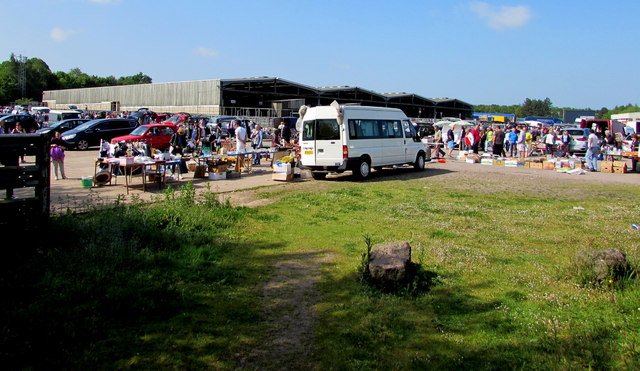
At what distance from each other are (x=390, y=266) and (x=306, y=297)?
40.5 inches

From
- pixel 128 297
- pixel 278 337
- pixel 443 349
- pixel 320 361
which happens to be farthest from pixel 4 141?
pixel 443 349

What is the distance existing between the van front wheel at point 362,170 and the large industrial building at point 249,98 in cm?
3050

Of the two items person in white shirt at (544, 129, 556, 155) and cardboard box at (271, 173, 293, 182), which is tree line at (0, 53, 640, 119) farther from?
cardboard box at (271, 173, 293, 182)

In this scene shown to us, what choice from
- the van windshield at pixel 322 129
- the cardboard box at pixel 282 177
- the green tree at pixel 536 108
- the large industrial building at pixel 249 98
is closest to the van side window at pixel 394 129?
the van windshield at pixel 322 129

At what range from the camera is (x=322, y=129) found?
1516 centimetres

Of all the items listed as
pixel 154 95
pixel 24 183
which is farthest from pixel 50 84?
pixel 24 183

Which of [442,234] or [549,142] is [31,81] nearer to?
[549,142]

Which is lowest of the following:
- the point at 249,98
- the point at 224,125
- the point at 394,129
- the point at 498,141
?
the point at 498,141

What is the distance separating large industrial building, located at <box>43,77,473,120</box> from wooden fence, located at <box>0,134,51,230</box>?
39.9 metres

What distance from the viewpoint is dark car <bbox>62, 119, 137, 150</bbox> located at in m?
24.2

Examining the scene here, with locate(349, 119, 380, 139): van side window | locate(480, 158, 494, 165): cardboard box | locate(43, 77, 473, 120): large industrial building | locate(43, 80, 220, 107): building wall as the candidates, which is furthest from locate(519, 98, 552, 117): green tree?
locate(349, 119, 380, 139): van side window

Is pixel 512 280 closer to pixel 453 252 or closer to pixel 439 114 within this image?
pixel 453 252

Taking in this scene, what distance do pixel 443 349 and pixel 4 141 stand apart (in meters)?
5.72

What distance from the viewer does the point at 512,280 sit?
5.79 m
